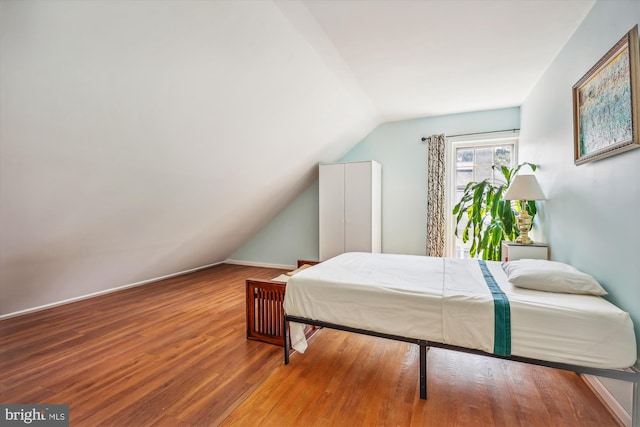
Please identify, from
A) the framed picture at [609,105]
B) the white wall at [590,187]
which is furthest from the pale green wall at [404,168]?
the framed picture at [609,105]

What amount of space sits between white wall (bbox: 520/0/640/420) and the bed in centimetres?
18

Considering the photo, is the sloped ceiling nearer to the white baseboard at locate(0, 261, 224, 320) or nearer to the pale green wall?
the white baseboard at locate(0, 261, 224, 320)

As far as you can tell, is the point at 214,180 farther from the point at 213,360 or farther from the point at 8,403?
the point at 8,403

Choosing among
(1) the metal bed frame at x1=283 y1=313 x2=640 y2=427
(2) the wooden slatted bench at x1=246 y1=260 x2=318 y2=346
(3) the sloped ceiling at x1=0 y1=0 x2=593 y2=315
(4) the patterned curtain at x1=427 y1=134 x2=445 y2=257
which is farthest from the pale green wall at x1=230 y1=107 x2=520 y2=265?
(1) the metal bed frame at x1=283 y1=313 x2=640 y2=427

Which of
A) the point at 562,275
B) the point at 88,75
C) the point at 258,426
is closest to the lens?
the point at 258,426

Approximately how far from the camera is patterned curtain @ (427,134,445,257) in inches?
170

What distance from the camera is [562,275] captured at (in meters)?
1.69

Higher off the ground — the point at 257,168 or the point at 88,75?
the point at 88,75

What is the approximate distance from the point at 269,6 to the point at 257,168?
179 cm

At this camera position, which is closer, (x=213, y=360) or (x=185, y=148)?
(x=213, y=360)

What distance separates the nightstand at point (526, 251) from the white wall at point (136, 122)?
7.93 feet

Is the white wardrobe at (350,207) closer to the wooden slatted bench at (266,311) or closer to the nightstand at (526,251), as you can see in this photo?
the nightstand at (526,251)

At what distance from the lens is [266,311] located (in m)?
A: 2.41

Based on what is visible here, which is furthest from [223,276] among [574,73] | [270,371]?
[574,73]
